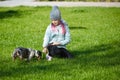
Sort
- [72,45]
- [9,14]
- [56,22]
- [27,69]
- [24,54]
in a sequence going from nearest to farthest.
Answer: [27,69], [24,54], [56,22], [72,45], [9,14]

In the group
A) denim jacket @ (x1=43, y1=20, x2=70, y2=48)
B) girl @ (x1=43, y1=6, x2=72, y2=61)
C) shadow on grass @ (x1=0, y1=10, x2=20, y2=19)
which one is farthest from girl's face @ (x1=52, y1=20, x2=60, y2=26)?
shadow on grass @ (x1=0, y1=10, x2=20, y2=19)

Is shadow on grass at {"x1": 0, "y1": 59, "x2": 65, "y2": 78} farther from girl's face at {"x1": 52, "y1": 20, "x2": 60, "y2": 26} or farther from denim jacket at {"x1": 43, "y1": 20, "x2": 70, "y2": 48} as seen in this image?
girl's face at {"x1": 52, "y1": 20, "x2": 60, "y2": 26}

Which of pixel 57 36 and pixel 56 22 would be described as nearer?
pixel 56 22

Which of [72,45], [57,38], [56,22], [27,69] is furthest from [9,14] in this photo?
[27,69]

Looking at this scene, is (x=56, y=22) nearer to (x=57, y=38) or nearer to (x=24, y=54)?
(x=57, y=38)

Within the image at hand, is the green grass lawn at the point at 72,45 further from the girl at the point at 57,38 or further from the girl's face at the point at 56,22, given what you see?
the girl's face at the point at 56,22

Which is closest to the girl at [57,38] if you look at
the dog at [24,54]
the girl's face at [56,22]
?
the girl's face at [56,22]

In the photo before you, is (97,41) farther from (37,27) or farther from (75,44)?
(37,27)

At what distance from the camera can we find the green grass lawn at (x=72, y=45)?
24.8ft

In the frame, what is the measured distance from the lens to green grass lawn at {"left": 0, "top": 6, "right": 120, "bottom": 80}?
757 cm

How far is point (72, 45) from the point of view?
434 inches

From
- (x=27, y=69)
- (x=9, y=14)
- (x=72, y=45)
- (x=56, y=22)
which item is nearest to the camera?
(x=27, y=69)

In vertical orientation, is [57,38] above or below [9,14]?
above

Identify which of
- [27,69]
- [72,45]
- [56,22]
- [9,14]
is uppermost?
[56,22]
